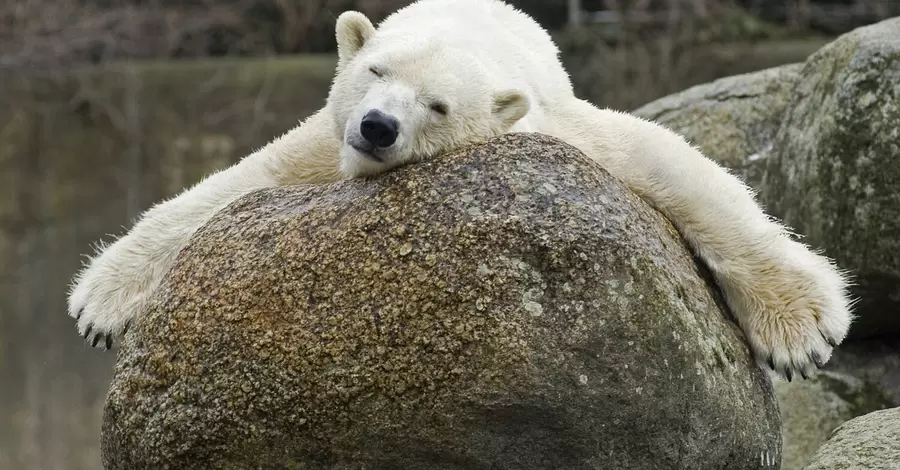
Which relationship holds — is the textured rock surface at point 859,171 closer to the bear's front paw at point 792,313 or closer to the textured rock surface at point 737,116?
the textured rock surface at point 737,116

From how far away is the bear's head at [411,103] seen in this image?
2.85 meters

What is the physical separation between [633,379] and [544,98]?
4.23ft

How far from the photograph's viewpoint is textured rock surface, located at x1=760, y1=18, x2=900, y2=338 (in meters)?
4.02

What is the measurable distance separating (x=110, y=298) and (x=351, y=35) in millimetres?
1104

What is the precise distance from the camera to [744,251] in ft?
10.1

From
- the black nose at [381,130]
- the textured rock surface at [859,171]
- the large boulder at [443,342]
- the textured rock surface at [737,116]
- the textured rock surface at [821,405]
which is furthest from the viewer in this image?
the textured rock surface at [737,116]

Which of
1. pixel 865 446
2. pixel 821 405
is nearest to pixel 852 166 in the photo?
pixel 821 405

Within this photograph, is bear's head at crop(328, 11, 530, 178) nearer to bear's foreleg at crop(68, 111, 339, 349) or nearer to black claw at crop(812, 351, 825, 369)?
bear's foreleg at crop(68, 111, 339, 349)

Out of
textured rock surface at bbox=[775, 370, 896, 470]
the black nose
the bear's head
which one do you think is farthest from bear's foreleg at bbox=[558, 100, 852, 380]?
textured rock surface at bbox=[775, 370, 896, 470]

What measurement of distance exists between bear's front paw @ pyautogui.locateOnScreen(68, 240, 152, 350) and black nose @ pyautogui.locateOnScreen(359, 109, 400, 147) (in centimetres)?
85

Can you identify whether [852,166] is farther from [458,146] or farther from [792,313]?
[458,146]

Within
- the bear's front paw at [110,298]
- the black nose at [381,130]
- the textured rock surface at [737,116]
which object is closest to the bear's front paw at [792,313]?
the black nose at [381,130]

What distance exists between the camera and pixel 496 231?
8.43 feet

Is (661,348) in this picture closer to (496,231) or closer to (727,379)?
(727,379)
